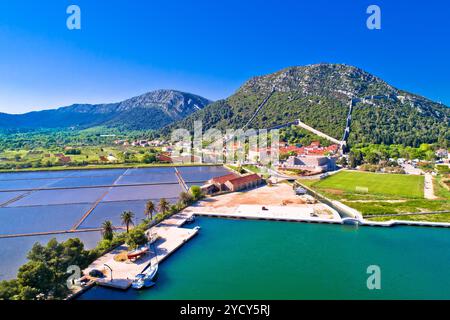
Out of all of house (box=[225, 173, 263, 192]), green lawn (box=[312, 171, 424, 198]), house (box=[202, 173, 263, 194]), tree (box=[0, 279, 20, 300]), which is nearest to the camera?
tree (box=[0, 279, 20, 300])

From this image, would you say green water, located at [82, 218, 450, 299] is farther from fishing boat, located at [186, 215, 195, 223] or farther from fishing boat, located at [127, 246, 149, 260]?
fishing boat, located at [186, 215, 195, 223]

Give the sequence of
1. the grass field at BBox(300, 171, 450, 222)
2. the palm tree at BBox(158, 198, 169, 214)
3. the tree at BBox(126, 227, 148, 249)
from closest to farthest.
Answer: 1. the tree at BBox(126, 227, 148, 249)
2. the palm tree at BBox(158, 198, 169, 214)
3. the grass field at BBox(300, 171, 450, 222)

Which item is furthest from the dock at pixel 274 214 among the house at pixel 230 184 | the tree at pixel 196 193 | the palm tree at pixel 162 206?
the house at pixel 230 184

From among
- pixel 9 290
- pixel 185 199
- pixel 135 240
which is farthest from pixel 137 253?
pixel 185 199

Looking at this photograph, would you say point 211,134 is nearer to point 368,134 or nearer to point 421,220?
point 368,134

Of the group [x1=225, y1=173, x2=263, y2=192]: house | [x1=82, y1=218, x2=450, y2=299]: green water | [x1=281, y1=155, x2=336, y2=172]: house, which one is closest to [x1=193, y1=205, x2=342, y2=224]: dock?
[x1=82, y1=218, x2=450, y2=299]: green water

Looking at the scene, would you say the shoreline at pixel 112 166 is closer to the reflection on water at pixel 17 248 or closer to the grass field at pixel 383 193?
the grass field at pixel 383 193
